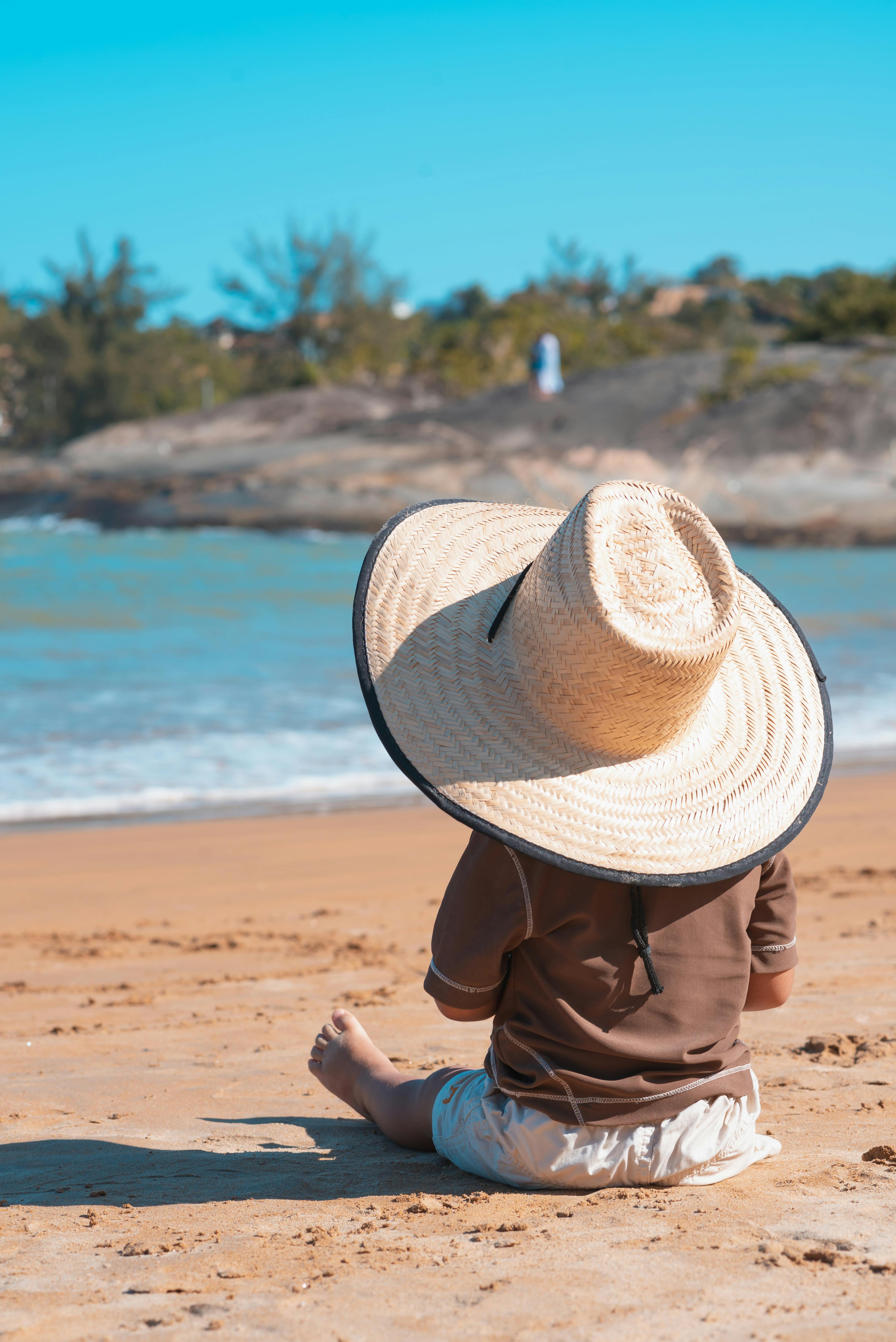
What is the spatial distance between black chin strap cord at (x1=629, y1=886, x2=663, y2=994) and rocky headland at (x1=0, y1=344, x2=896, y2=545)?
19.1 metres

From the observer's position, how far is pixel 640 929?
1949mm

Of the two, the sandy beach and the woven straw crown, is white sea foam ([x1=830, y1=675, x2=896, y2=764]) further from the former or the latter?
the woven straw crown

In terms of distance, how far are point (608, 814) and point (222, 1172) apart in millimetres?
1077

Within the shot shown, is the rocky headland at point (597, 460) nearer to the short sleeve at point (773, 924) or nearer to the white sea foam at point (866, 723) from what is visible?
the white sea foam at point (866, 723)

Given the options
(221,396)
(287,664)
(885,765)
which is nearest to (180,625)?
(287,664)

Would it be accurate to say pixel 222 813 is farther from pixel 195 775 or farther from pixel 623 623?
pixel 623 623

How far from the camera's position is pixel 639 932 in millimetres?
1948

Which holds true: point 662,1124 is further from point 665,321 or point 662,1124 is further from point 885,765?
point 665,321

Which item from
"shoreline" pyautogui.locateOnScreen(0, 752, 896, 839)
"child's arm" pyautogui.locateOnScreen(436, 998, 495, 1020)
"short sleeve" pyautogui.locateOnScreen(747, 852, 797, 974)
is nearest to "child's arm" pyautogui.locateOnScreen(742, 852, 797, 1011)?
"short sleeve" pyautogui.locateOnScreen(747, 852, 797, 974)

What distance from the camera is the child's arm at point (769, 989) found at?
85.1 inches

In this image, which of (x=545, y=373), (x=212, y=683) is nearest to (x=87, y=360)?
(x=545, y=373)

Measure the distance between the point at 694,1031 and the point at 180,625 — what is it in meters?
10.00

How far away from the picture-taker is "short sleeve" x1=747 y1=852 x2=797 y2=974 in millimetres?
2121

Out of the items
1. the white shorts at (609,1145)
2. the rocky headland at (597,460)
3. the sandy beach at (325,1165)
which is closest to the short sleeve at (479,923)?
the white shorts at (609,1145)
